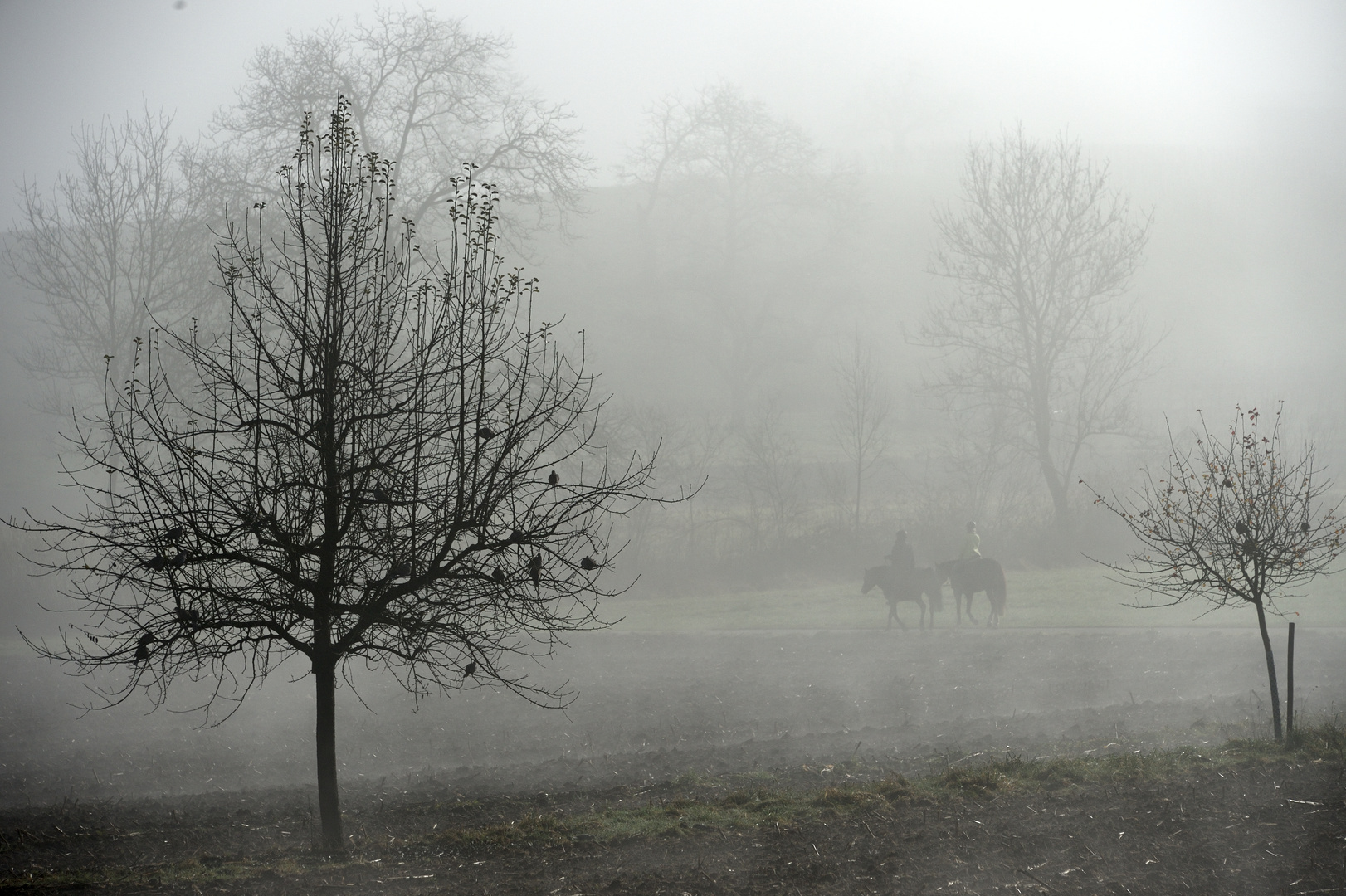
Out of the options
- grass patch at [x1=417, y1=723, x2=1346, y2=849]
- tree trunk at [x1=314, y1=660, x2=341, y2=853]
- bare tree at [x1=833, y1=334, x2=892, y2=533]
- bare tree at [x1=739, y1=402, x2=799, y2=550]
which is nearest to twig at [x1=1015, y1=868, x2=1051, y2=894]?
grass patch at [x1=417, y1=723, x2=1346, y2=849]

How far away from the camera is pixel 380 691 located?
16.2 metres

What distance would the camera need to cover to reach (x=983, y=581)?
63.0 ft

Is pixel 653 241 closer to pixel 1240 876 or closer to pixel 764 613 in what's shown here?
pixel 764 613

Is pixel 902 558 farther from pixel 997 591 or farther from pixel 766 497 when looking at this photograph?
pixel 766 497

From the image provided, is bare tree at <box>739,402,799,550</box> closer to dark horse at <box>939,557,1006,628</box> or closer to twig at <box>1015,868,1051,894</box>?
dark horse at <box>939,557,1006,628</box>

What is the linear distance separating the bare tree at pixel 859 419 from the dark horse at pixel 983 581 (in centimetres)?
862

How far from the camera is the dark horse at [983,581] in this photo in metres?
19.1

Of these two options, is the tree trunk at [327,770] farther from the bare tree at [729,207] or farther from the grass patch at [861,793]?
the bare tree at [729,207]

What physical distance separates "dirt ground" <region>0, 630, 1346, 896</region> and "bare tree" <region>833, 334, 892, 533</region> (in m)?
13.6

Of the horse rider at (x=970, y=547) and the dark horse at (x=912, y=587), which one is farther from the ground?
the horse rider at (x=970, y=547)

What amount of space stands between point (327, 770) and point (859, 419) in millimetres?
25855

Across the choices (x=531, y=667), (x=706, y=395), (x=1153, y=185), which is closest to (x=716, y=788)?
(x=531, y=667)

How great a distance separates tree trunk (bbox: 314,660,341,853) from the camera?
7281mm

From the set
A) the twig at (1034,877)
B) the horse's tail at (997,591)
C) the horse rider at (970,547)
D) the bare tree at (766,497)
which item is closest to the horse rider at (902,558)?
the horse rider at (970,547)
